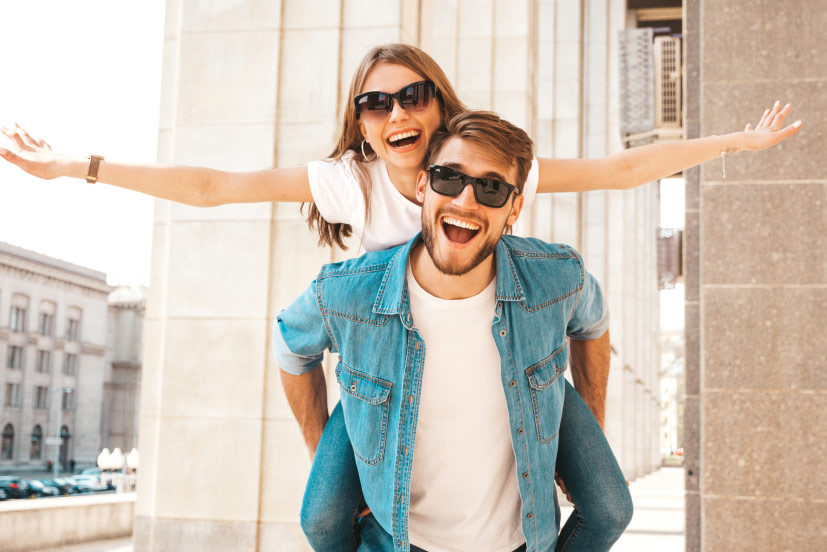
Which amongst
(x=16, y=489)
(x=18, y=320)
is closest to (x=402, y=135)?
(x=16, y=489)

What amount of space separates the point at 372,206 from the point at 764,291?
4033 mm

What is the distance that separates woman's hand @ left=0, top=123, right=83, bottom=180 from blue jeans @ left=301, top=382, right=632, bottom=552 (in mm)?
1281

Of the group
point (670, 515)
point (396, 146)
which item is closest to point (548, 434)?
point (396, 146)

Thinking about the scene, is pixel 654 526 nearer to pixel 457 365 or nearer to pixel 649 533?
pixel 649 533

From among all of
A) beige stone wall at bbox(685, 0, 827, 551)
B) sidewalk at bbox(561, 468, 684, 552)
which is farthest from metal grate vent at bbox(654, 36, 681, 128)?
beige stone wall at bbox(685, 0, 827, 551)

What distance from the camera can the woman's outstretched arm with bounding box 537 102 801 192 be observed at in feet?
12.0

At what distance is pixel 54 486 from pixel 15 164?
42553 millimetres

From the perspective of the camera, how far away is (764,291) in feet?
21.8

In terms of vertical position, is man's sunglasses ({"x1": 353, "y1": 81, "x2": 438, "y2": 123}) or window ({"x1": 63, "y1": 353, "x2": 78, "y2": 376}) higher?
man's sunglasses ({"x1": 353, "y1": 81, "x2": 438, "y2": 123})

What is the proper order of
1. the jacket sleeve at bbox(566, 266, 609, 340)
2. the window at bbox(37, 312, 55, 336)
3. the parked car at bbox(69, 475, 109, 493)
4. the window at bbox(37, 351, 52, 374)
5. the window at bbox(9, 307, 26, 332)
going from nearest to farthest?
the jacket sleeve at bbox(566, 266, 609, 340) < the parked car at bbox(69, 475, 109, 493) < the window at bbox(9, 307, 26, 332) < the window at bbox(37, 312, 55, 336) < the window at bbox(37, 351, 52, 374)

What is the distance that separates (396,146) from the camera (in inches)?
139

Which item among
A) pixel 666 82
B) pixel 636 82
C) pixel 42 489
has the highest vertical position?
pixel 636 82

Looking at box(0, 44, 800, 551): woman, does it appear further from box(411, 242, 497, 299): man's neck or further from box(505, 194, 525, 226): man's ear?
box(411, 242, 497, 299): man's neck

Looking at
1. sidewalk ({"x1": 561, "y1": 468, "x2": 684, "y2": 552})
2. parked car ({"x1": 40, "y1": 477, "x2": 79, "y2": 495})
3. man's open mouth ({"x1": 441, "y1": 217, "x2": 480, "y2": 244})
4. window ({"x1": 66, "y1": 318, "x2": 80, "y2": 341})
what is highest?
window ({"x1": 66, "y1": 318, "x2": 80, "y2": 341})
